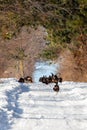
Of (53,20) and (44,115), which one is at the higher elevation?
(44,115)

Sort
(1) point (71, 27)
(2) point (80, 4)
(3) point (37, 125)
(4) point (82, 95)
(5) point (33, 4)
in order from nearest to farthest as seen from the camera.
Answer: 1. (3) point (37, 125)
2. (5) point (33, 4)
3. (4) point (82, 95)
4. (2) point (80, 4)
5. (1) point (71, 27)

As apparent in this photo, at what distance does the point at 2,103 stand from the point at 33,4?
12.3 ft

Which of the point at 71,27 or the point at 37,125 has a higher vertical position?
the point at 37,125

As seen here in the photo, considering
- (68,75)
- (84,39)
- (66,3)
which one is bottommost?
(68,75)

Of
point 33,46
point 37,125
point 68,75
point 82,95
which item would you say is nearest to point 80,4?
point 82,95

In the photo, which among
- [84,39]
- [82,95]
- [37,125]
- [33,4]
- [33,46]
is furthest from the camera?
[33,46]

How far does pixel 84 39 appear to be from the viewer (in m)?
33.1

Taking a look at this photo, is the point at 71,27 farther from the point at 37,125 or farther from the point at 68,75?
the point at 68,75

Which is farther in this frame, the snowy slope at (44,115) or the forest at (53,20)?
the forest at (53,20)

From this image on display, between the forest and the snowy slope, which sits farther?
the forest

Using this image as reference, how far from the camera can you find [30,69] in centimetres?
7319

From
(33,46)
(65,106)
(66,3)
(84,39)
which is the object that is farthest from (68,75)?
(65,106)

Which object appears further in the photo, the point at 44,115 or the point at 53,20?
the point at 53,20

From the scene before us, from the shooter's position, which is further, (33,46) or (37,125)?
(33,46)
